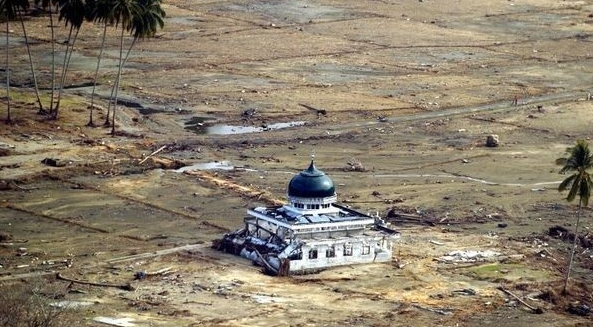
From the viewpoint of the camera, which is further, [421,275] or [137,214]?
[137,214]

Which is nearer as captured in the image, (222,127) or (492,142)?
(492,142)

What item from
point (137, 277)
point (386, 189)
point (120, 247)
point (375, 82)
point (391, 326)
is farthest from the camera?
point (375, 82)

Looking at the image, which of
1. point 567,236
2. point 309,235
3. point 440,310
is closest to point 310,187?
point 309,235

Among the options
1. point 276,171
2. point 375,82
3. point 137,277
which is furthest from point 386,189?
point 375,82

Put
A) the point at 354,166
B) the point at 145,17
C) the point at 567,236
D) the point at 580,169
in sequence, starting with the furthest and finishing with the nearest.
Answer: the point at 145,17
the point at 354,166
the point at 567,236
the point at 580,169

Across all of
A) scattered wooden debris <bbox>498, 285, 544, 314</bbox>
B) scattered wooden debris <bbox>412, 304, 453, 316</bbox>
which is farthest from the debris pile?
scattered wooden debris <bbox>412, 304, 453, 316</bbox>

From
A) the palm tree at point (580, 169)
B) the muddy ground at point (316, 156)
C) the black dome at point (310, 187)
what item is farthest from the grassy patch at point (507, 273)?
the black dome at point (310, 187)

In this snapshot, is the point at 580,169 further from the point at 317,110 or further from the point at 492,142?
the point at 317,110

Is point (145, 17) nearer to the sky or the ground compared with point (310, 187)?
nearer to the sky

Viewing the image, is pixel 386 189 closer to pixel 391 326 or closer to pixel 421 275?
pixel 421 275
